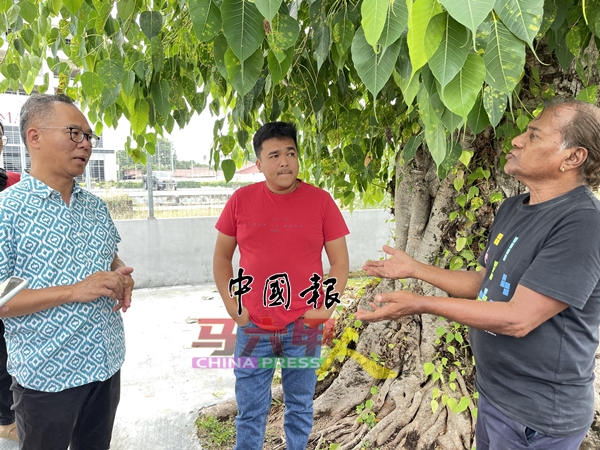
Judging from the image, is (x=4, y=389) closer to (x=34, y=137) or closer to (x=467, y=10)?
(x=34, y=137)

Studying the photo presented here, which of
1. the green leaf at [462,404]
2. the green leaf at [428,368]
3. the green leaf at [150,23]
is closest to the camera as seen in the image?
the green leaf at [150,23]

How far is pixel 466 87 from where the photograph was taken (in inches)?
27.6

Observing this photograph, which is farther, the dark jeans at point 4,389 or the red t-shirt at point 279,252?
the dark jeans at point 4,389

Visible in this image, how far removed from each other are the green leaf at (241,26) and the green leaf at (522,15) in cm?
44

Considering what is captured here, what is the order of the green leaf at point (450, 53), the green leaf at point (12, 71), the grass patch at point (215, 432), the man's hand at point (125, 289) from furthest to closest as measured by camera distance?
the grass patch at point (215, 432)
the green leaf at point (12, 71)
the man's hand at point (125, 289)
the green leaf at point (450, 53)

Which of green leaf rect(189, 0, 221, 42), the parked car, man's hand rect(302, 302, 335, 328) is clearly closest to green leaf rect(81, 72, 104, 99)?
green leaf rect(189, 0, 221, 42)

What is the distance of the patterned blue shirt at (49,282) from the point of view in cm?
131

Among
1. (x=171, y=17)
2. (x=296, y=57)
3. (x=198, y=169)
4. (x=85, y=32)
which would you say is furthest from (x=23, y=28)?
(x=198, y=169)

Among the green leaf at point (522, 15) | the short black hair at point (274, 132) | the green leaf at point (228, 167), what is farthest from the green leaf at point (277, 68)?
the green leaf at point (228, 167)

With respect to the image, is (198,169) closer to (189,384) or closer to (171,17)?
(189,384)

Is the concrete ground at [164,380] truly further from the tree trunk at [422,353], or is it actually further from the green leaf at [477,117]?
the green leaf at [477,117]

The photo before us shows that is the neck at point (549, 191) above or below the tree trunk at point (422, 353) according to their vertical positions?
above

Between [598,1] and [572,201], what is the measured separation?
547 millimetres

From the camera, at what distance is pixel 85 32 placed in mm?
1717
